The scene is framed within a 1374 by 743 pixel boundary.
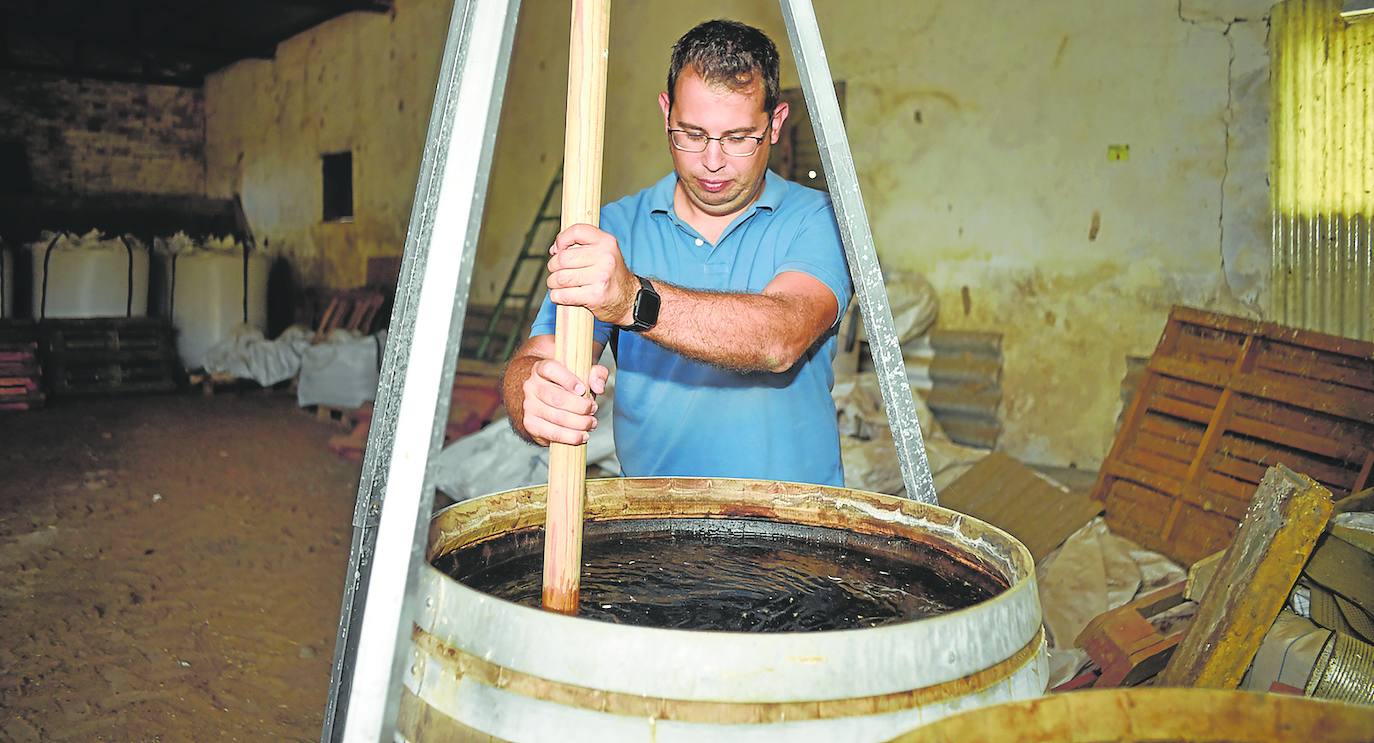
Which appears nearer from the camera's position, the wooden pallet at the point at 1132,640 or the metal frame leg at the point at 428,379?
the metal frame leg at the point at 428,379

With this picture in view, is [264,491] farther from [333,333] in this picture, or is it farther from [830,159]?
[830,159]

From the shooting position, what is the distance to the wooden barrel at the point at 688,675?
2.82ft

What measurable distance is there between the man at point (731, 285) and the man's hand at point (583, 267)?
351 millimetres

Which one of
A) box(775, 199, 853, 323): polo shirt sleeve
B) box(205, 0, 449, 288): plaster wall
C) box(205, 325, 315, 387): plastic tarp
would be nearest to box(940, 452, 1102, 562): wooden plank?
box(775, 199, 853, 323): polo shirt sleeve

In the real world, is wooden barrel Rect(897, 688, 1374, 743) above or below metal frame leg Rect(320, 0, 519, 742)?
below

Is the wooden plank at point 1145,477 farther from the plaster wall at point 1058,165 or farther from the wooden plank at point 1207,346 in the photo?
the plaster wall at point 1058,165

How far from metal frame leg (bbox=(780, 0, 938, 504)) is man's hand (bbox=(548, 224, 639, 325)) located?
0.44m

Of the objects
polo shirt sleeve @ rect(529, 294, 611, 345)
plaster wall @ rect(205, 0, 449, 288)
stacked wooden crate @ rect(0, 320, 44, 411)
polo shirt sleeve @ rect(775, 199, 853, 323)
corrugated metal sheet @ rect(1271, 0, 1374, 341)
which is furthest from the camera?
plaster wall @ rect(205, 0, 449, 288)

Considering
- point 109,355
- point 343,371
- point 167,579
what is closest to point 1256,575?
point 167,579

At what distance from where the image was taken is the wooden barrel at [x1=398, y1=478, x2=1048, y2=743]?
2.82 ft

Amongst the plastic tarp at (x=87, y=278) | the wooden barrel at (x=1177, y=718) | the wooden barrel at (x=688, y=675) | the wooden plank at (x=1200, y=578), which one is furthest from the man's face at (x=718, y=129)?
the plastic tarp at (x=87, y=278)

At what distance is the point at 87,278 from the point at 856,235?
30.1 ft

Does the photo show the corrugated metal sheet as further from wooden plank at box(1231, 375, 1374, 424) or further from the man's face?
the man's face

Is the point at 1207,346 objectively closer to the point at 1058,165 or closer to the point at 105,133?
the point at 1058,165
